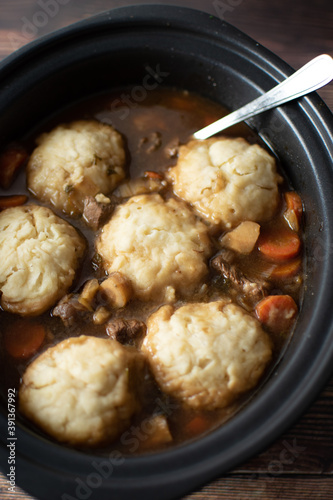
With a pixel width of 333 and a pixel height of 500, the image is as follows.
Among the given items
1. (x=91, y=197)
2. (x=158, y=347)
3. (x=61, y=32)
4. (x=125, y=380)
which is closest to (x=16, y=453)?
(x=125, y=380)

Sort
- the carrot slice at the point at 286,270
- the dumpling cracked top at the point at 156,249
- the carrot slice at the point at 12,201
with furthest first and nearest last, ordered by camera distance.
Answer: the carrot slice at the point at 12,201
the carrot slice at the point at 286,270
the dumpling cracked top at the point at 156,249

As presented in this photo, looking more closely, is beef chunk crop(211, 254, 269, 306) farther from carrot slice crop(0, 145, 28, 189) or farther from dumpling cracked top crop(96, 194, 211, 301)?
carrot slice crop(0, 145, 28, 189)

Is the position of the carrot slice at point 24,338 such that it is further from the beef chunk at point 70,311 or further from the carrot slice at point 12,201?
the carrot slice at point 12,201

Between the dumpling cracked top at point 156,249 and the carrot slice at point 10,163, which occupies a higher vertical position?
the carrot slice at point 10,163

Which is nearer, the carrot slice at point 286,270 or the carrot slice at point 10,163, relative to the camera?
the carrot slice at point 286,270

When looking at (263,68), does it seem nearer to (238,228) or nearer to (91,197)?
(238,228)

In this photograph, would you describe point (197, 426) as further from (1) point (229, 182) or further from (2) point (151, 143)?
(2) point (151, 143)

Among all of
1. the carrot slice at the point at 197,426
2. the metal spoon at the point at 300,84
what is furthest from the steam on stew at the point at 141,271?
the metal spoon at the point at 300,84
